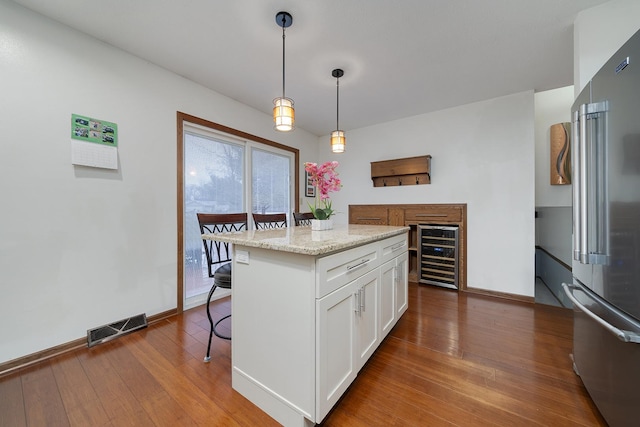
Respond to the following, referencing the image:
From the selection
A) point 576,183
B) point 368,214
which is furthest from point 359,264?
point 368,214

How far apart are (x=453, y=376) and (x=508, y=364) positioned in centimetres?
48

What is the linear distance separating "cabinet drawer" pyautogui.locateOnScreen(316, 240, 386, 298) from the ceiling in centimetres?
172

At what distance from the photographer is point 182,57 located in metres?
2.26

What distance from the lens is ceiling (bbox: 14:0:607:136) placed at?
1.69m

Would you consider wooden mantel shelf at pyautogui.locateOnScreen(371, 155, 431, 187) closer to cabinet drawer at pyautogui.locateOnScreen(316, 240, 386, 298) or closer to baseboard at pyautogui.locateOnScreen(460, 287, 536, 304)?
baseboard at pyautogui.locateOnScreen(460, 287, 536, 304)

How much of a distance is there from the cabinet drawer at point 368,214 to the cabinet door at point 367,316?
2.38 m

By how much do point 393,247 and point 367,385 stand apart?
998 millimetres

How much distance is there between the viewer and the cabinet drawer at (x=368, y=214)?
13.0ft

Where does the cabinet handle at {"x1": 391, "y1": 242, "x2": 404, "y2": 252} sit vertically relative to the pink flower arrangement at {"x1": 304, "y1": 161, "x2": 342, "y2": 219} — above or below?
below

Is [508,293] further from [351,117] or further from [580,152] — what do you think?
[351,117]

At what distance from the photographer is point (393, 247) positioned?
78.5 inches

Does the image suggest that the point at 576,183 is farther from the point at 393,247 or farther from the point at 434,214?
the point at 434,214

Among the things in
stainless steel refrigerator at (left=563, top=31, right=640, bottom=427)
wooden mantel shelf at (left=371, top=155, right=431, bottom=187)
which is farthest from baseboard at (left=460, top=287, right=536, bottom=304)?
stainless steel refrigerator at (left=563, top=31, right=640, bottom=427)

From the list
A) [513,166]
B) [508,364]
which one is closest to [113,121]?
[508,364]
